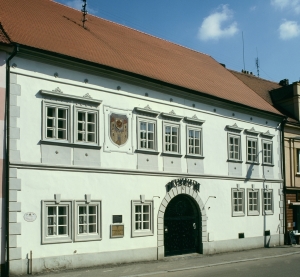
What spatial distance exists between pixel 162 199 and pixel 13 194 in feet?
23.2

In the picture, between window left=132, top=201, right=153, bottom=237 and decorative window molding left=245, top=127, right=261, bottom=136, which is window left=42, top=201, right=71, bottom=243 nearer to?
window left=132, top=201, right=153, bottom=237

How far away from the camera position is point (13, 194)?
14992mm

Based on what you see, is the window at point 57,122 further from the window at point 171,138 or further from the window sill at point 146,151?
the window at point 171,138

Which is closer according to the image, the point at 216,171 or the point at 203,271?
the point at 203,271

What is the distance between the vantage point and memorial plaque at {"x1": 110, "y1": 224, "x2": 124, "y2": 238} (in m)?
17.8

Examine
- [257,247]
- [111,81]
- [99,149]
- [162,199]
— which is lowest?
[257,247]

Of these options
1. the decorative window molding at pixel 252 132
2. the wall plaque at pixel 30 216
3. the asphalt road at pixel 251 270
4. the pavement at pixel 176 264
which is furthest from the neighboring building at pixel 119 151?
A: the asphalt road at pixel 251 270

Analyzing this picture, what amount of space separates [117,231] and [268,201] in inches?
450

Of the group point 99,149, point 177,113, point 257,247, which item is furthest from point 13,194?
point 257,247

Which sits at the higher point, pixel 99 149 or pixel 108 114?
pixel 108 114

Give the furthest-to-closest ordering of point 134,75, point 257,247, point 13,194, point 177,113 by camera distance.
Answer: point 257,247 → point 177,113 → point 134,75 → point 13,194

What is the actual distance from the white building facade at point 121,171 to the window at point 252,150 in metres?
0.06

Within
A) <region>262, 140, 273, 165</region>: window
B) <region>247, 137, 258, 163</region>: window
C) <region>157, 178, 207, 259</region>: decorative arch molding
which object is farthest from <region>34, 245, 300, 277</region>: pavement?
<region>262, 140, 273, 165</region>: window

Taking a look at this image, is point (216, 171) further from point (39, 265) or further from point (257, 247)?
point (39, 265)
